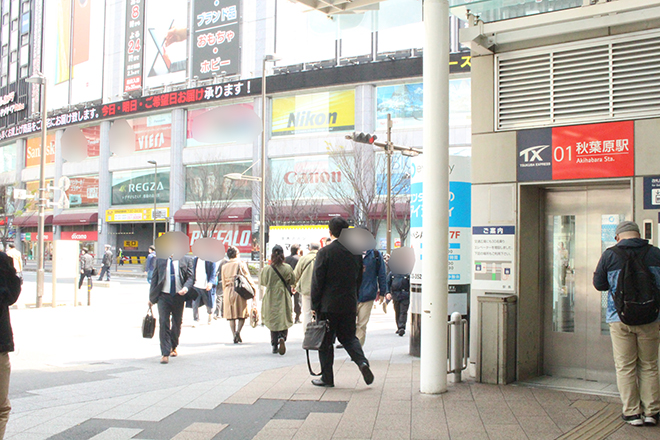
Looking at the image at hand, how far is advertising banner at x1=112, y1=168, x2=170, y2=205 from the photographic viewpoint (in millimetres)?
47156

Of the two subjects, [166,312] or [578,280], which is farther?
[166,312]

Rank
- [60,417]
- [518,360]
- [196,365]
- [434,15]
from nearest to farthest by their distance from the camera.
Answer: [60,417] → [434,15] → [518,360] → [196,365]

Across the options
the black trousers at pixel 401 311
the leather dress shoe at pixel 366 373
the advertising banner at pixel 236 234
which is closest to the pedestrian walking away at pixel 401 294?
the black trousers at pixel 401 311

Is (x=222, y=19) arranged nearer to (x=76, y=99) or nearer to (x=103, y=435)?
(x=76, y=99)

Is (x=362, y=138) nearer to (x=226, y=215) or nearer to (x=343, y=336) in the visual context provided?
(x=343, y=336)

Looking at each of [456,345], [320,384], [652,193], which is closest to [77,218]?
[320,384]

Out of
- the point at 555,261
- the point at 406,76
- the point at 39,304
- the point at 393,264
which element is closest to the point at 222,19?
the point at 406,76

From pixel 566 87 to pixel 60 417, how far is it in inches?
237

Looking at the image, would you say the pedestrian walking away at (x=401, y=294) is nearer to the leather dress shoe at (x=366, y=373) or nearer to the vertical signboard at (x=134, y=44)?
the leather dress shoe at (x=366, y=373)

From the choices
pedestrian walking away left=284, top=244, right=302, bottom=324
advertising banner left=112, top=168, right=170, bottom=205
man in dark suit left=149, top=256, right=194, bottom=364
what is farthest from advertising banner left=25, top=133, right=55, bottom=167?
man in dark suit left=149, top=256, right=194, bottom=364

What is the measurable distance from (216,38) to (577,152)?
4109 centimetres

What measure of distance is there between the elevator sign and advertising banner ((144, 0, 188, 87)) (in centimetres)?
4208

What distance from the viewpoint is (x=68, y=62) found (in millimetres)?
53969

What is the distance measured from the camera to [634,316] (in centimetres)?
512
